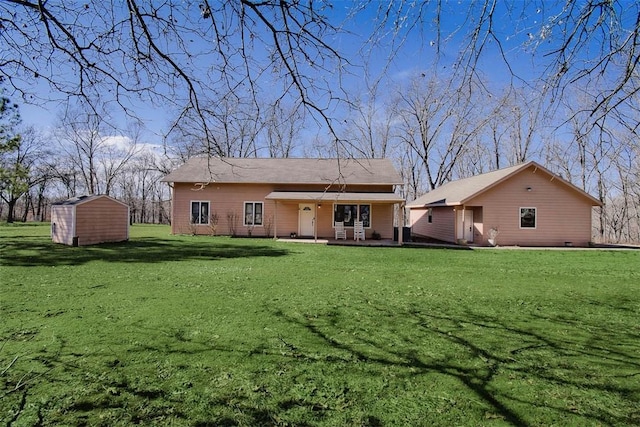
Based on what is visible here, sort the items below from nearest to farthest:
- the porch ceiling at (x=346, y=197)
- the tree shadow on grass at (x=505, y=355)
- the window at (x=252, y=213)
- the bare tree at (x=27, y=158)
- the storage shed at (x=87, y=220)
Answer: the tree shadow on grass at (x=505, y=355)
the storage shed at (x=87, y=220)
the porch ceiling at (x=346, y=197)
the window at (x=252, y=213)
the bare tree at (x=27, y=158)

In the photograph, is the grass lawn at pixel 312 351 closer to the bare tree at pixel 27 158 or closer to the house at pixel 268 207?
the house at pixel 268 207

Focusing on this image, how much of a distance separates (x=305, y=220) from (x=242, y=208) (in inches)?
151

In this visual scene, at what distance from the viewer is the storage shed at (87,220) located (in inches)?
559

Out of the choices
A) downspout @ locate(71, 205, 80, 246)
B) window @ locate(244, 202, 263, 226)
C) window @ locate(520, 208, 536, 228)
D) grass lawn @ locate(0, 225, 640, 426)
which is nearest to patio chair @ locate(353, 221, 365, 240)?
window @ locate(244, 202, 263, 226)

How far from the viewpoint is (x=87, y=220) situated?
1466 centimetres

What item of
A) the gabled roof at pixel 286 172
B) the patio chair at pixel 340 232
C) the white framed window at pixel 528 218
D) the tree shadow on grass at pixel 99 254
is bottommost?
the tree shadow on grass at pixel 99 254

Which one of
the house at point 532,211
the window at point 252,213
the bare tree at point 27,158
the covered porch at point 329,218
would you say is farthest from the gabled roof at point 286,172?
the bare tree at point 27,158

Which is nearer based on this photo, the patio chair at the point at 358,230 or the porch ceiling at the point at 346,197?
the porch ceiling at the point at 346,197

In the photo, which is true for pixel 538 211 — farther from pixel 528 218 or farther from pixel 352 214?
pixel 352 214

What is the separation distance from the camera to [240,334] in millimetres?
4426

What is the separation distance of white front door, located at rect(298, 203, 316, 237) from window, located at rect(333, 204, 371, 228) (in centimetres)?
144

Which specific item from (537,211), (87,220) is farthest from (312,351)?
(537,211)

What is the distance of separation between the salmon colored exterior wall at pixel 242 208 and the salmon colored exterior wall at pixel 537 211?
17.9 feet

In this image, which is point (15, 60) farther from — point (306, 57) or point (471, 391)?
point (471, 391)
